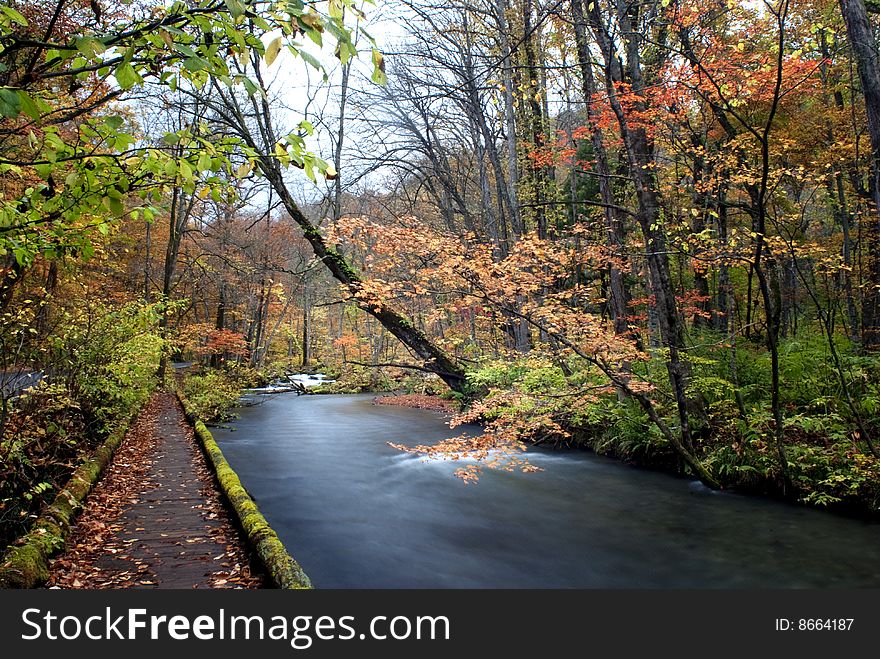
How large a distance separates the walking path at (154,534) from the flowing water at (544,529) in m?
1.18

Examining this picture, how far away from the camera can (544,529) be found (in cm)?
729

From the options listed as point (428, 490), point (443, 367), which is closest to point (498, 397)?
point (428, 490)

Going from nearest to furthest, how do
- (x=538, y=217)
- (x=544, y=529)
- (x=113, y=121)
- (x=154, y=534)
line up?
(x=113, y=121), (x=154, y=534), (x=544, y=529), (x=538, y=217)

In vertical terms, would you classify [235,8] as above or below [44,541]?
above

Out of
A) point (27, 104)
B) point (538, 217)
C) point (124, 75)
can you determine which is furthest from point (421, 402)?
point (27, 104)

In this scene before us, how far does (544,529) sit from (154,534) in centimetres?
496

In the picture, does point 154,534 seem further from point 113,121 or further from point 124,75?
point 124,75

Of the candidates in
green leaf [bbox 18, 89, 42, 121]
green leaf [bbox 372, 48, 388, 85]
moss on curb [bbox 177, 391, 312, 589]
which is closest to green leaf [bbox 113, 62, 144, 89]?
green leaf [bbox 18, 89, 42, 121]

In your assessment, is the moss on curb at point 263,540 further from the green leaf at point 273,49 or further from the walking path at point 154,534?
the green leaf at point 273,49

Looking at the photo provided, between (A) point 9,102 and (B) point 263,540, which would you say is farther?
(B) point 263,540

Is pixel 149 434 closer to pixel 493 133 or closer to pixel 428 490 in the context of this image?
pixel 428 490

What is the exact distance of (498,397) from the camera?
8.64 m

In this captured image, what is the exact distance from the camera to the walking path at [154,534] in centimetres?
423

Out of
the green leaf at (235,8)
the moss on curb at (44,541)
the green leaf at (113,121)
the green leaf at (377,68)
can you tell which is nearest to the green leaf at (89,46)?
the green leaf at (113,121)
